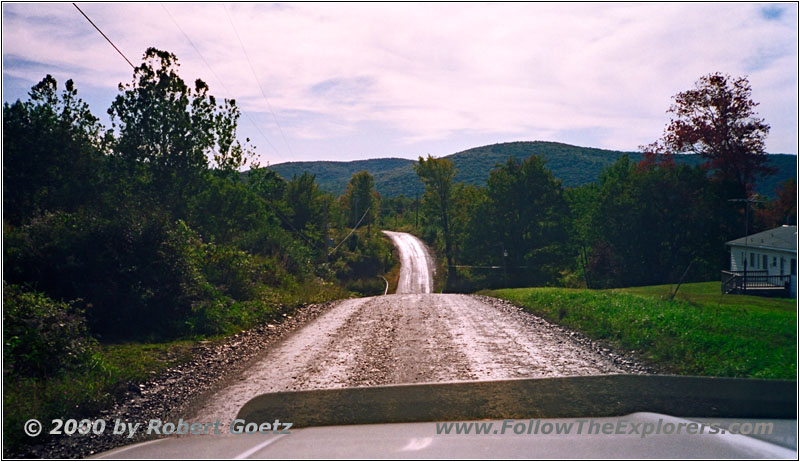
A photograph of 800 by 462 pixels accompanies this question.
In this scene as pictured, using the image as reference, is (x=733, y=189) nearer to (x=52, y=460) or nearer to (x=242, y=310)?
(x=242, y=310)

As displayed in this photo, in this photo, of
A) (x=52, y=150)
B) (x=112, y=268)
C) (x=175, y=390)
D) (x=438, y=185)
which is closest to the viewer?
(x=175, y=390)

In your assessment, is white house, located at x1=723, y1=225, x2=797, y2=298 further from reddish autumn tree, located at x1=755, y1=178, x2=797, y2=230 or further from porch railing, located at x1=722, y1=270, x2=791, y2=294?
reddish autumn tree, located at x1=755, y1=178, x2=797, y2=230

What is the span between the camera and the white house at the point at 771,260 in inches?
1105

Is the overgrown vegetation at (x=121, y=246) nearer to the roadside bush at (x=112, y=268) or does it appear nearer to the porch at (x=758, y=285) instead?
the roadside bush at (x=112, y=268)

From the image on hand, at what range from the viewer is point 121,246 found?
1243 centimetres

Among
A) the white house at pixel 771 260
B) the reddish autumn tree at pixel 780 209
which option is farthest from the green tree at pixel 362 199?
the white house at pixel 771 260

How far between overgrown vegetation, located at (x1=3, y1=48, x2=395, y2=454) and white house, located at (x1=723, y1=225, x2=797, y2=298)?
22.3 metres

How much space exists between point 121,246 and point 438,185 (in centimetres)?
5905

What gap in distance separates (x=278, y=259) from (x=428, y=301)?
9.79m

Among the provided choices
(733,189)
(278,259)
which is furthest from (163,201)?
(733,189)

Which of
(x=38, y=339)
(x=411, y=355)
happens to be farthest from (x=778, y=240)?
(x=38, y=339)

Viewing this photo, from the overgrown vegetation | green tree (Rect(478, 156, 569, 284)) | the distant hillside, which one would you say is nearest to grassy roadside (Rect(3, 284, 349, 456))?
the overgrown vegetation

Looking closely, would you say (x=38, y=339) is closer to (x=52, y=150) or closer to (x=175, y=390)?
(x=175, y=390)

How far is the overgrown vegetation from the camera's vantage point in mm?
8070
